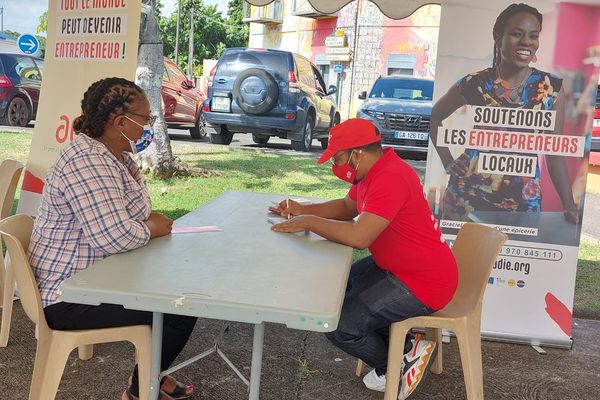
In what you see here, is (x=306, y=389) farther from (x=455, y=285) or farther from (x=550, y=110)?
(x=550, y=110)

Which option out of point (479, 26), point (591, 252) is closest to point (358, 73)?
point (591, 252)

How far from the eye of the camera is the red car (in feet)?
37.1

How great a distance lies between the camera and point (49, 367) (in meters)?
2.22

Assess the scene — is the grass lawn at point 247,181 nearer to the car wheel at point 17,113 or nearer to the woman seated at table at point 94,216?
the car wheel at point 17,113

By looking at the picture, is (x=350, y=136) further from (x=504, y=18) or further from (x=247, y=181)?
(x=247, y=181)

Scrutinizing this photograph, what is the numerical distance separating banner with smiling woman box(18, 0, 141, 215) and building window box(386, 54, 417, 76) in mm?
18810

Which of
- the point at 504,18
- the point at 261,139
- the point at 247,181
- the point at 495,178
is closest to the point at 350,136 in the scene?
the point at 495,178

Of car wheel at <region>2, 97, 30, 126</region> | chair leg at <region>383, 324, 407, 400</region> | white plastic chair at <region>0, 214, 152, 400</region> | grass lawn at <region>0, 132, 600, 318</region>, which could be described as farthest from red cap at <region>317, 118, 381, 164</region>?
car wheel at <region>2, 97, 30, 126</region>

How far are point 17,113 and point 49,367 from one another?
10.3 m

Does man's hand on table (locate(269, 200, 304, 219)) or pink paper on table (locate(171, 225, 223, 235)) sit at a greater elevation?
man's hand on table (locate(269, 200, 304, 219))

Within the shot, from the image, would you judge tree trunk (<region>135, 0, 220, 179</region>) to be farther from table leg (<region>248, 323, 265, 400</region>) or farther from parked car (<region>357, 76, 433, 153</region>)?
table leg (<region>248, 323, 265, 400</region>)

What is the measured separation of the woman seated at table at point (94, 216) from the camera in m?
2.23

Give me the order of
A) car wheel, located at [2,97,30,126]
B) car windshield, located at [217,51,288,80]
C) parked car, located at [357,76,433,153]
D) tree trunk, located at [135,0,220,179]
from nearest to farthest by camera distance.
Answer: tree trunk, located at [135,0,220,179], car windshield, located at [217,51,288,80], parked car, located at [357,76,433,153], car wheel, located at [2,97,30,126]

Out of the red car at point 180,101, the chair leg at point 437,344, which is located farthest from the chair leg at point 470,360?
the red car at point 180,101
